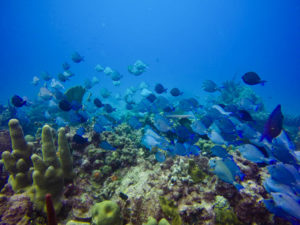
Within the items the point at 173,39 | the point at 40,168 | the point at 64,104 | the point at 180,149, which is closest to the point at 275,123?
the point at 180,149

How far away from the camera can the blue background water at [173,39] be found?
390 ft

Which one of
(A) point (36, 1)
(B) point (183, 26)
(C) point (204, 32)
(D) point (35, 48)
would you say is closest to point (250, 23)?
(C) point (204, 32)

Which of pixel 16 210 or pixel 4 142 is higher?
pixel 4 142

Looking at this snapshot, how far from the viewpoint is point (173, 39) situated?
189m

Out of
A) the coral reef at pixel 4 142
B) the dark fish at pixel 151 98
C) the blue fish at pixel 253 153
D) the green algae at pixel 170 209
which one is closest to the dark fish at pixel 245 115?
the blue fish at pixel 253 153

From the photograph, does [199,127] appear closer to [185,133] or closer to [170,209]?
[185,133]

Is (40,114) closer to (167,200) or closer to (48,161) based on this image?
(48,161)

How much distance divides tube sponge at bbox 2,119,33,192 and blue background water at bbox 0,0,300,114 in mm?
100675

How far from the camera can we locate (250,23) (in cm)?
14488

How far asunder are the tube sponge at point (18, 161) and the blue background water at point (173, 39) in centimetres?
10067

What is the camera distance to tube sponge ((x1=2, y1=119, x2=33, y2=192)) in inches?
135

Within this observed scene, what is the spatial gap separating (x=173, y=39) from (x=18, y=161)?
209445 mm

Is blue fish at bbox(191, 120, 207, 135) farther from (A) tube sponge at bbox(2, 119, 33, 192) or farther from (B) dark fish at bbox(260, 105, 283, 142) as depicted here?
(A) tube sponge at bbox(2, 119, 33, 192)

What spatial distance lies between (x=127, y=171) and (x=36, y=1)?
159 metres
